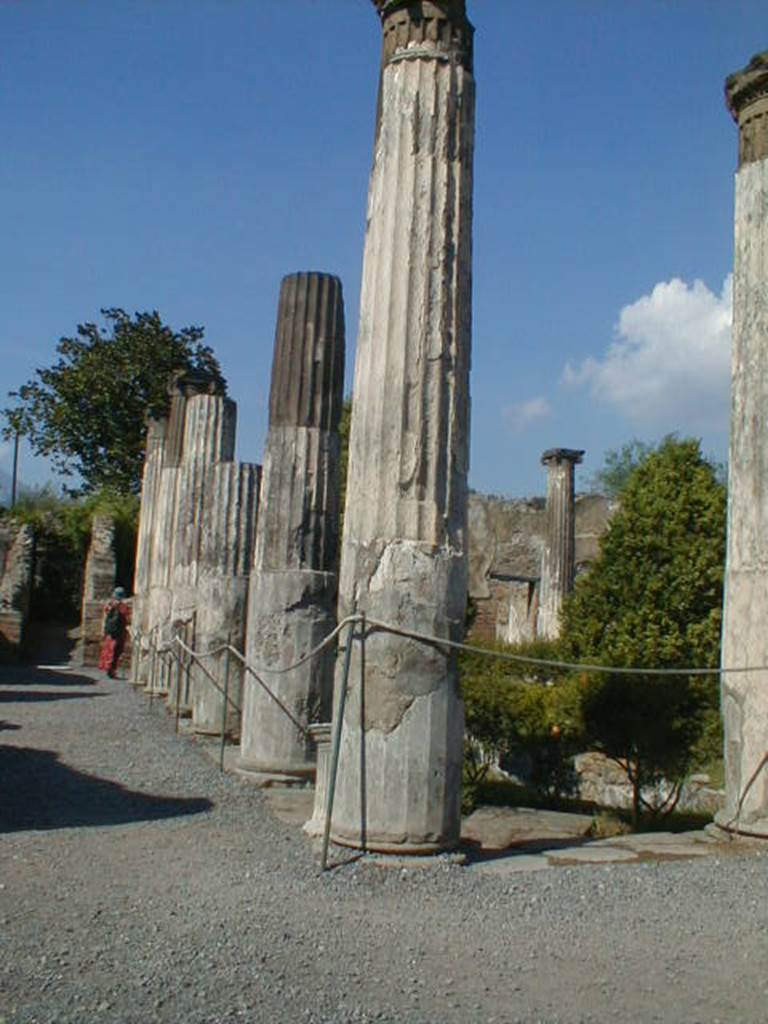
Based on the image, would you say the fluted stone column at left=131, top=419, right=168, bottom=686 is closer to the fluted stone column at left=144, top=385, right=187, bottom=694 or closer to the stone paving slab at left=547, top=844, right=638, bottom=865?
the fluted stone column at left=144, top=385, right=187, bottom=694

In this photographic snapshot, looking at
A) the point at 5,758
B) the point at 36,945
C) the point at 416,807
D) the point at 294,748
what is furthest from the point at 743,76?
the point at 5,758

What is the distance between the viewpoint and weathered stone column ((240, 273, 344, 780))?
29.7 feet

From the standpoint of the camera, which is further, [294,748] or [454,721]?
[294,748]

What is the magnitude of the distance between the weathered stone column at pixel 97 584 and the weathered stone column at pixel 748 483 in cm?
1718

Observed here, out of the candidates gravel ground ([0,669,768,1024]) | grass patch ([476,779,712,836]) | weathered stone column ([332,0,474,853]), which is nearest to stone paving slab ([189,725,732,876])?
gravel ground ([0,669,768,1024])

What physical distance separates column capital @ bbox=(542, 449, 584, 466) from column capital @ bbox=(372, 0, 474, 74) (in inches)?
693

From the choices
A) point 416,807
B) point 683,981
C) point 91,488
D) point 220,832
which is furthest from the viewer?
point 91,488

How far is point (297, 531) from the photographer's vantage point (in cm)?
927

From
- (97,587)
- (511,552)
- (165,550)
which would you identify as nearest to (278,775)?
(165,550)

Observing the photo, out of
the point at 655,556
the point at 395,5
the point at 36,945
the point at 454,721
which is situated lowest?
the point at 36,945

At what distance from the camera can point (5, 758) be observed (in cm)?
949

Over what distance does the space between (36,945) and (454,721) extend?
2.57 metres

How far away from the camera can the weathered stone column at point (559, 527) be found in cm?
2378

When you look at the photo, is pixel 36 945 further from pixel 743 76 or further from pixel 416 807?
pixel 743 76
